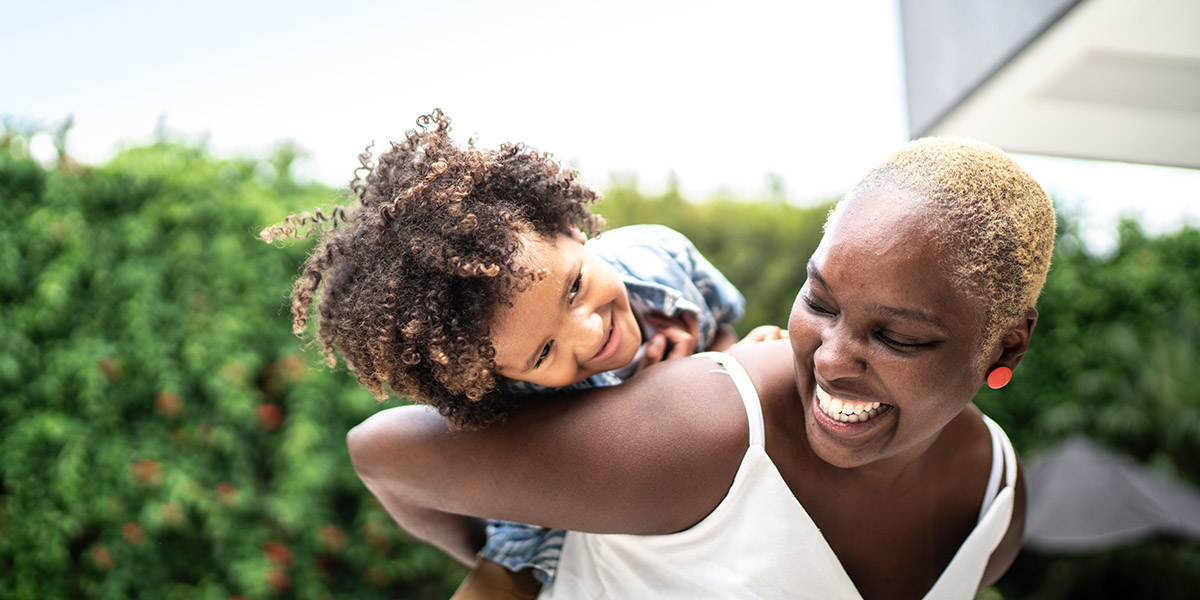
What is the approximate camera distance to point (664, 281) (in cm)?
244

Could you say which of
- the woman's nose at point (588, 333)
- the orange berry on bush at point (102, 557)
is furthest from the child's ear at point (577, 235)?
the orange berry on bush at point (102, 557)

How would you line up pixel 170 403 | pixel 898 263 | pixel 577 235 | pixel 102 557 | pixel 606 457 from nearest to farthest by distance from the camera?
pixel 898 263, pixel 606 457, pixel 577 235, pixel 102 557, pixel 170 403

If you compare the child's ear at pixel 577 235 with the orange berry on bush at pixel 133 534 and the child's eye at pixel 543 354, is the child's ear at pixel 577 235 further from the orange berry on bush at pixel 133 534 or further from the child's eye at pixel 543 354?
the orange berry on bush at pixel 133 534

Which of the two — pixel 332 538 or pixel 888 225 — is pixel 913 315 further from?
pixel 332 538

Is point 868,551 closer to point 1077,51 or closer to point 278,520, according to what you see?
point 1077,51

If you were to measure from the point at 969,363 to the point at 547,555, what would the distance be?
1.17m

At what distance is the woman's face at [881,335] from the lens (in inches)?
60.4

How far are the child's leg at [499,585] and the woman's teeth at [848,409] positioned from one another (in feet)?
3.40

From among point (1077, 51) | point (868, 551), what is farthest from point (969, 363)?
point (1077, 51)

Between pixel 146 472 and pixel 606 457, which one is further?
pixel 146 472

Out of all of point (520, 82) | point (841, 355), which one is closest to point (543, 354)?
point (841, 355)

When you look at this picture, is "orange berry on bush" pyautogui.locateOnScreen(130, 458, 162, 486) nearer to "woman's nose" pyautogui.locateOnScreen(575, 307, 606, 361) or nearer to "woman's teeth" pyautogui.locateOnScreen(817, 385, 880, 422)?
"woman's nose" pyautogui.locateOnScreen(575, 307, 606, 361)

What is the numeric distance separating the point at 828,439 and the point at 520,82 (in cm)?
552

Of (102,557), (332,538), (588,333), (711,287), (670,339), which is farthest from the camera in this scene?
(332,538)
